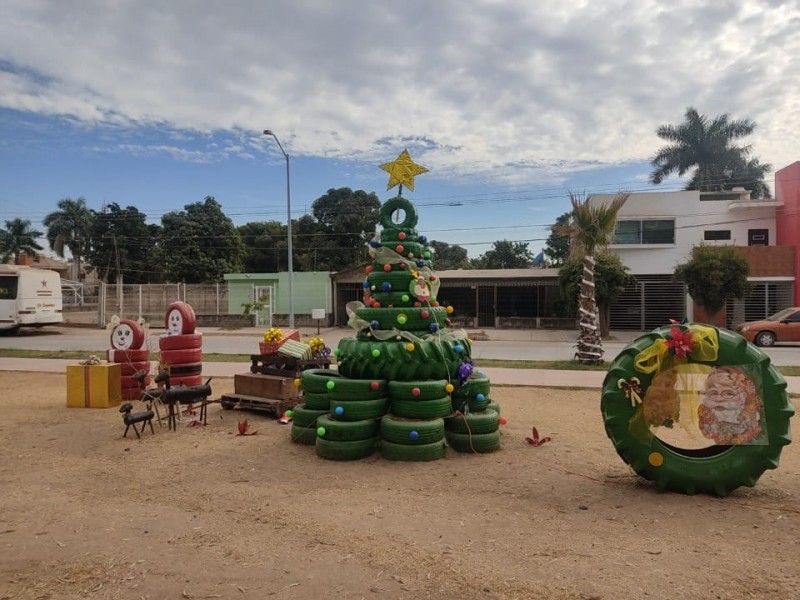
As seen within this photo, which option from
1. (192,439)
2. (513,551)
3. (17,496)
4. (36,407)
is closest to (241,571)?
(513,551)

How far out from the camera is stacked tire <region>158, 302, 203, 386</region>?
908 cm

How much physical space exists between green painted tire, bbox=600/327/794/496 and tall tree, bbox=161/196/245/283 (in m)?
37.9

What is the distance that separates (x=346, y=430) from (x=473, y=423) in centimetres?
145

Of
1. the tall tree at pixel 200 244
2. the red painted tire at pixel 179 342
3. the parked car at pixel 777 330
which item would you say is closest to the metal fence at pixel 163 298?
the tall tree at pixel 200 244

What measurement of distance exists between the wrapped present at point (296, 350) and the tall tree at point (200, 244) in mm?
33210

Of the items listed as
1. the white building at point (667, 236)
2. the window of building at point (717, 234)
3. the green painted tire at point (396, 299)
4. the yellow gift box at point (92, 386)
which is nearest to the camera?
the green painted tire at point (396, 299)

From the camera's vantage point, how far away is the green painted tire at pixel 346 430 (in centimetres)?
598

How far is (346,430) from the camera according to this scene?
597 cm

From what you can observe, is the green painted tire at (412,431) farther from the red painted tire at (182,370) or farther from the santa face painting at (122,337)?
the santa face painting at (122,337)

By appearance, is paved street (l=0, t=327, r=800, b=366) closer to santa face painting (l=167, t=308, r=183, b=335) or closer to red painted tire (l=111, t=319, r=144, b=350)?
red painted tire (l=111, t=319, r=144, b=350)

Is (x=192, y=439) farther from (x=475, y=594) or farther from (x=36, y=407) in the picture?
(x=475, y=594)

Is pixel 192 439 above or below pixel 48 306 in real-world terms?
below

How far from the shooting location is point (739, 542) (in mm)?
3848

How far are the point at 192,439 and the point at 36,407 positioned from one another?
162 inches
